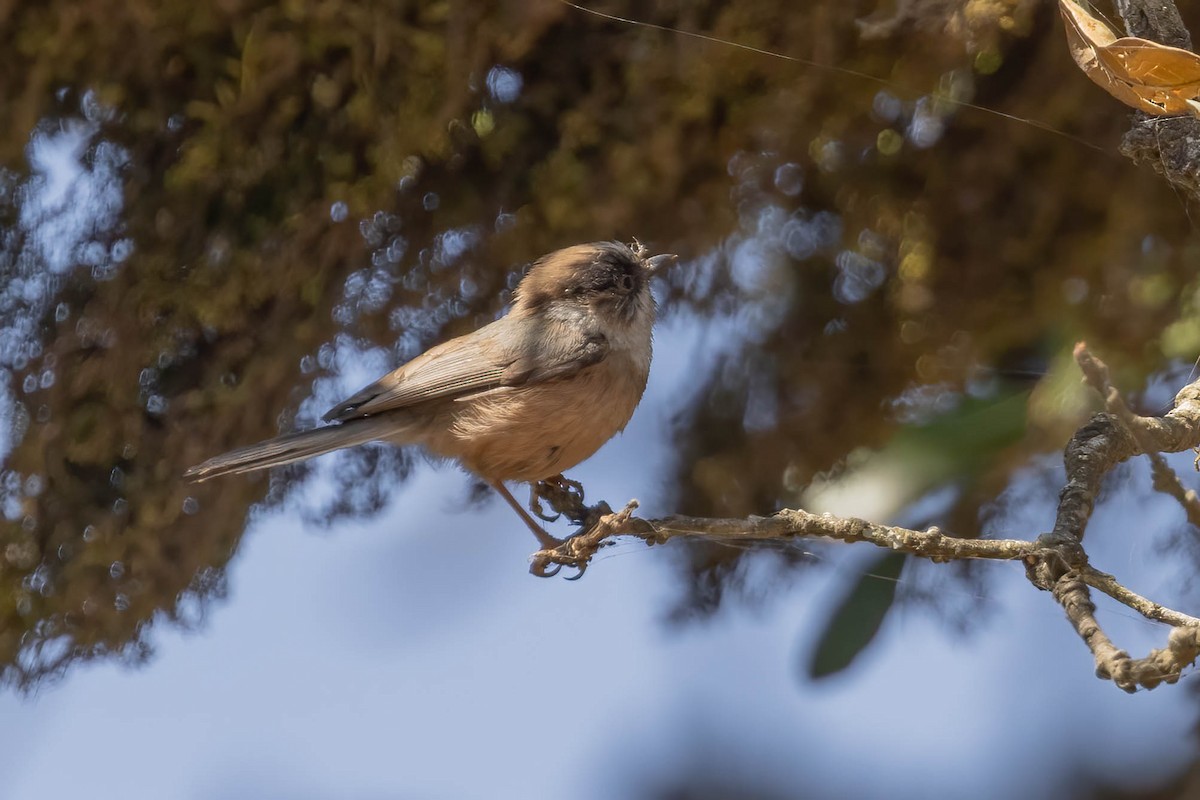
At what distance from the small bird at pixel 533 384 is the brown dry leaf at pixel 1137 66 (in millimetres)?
971

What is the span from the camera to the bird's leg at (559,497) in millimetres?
2453

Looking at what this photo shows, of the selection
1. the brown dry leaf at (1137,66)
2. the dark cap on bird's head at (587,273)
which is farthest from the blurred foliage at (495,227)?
the brown dry leaf at (1137,66)

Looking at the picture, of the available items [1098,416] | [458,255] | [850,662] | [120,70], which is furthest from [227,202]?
[1098,416]

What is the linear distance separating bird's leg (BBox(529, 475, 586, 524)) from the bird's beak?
0.50 m

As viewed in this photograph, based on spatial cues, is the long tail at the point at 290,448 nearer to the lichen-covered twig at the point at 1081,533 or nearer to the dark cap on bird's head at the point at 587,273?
the dark cap on bird's head at the point at 587,273

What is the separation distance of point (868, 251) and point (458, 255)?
84 cm

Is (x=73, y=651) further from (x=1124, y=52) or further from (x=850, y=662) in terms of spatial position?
(x=1124, y=52)

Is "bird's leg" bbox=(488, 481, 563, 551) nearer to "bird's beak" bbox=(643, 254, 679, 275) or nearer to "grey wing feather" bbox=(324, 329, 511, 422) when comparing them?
"grey wing feather" bbox=(324, 329, 511, 422)

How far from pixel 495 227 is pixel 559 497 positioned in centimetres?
59

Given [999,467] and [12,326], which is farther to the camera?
[12,326]

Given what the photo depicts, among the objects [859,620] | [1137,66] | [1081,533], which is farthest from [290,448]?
[1137,66]

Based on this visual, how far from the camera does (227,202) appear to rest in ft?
8.04

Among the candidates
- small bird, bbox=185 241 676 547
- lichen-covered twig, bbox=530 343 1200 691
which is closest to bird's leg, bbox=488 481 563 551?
small bird, bbox=185 241 676 547

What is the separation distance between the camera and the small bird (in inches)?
93.0
